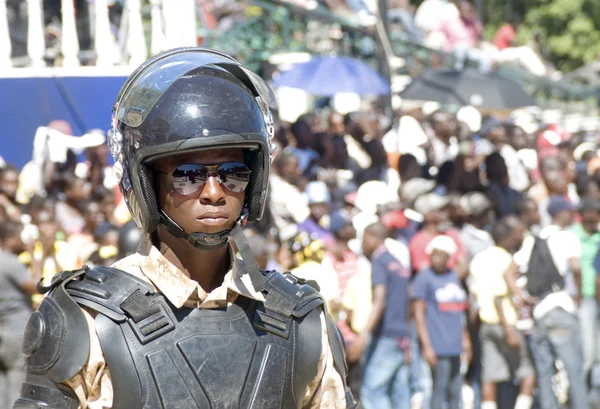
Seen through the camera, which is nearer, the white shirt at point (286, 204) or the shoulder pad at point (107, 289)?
the shoulder pad at point (107, 289)

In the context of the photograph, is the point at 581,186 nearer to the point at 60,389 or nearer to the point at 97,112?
the point at 97,112

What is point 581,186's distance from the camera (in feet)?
37.2

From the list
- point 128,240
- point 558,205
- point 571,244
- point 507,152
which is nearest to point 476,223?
point 558,205

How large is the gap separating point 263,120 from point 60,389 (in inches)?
32.5

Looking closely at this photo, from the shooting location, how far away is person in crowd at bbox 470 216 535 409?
8.71 metres

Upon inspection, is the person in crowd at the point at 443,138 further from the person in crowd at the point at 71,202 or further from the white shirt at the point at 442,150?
the person in crowd at the point at 71,202

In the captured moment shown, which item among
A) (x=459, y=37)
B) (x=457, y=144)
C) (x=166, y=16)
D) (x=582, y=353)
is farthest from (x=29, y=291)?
(x=459, y=37)

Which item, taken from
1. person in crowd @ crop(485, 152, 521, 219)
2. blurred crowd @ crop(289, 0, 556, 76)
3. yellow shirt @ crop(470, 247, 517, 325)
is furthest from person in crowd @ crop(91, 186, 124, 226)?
blurred crowd @ crop(289, 0, 556, 76)

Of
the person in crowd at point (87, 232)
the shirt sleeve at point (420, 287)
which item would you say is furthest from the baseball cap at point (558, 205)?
the person in crowd at point (87, 232)

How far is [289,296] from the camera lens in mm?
3164

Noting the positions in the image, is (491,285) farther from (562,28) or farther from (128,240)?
(562,28)

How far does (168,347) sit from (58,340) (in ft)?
0.86

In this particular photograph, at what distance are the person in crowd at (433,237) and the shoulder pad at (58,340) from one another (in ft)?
19.3

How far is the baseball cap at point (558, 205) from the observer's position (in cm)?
966
